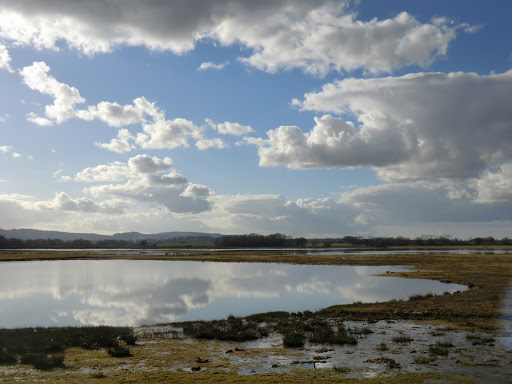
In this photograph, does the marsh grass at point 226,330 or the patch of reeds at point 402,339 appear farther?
the marsh grass at point 226,330

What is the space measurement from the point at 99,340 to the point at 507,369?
18.6 metres

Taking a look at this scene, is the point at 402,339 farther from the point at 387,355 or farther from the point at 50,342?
the point at 50,342

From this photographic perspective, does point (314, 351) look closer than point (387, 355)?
No

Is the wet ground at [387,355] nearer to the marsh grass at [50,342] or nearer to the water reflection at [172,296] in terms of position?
the marsh grass at [50,342]

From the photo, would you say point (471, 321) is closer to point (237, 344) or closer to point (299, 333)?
point (299, 333)

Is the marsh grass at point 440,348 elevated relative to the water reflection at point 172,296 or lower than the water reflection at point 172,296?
elevated

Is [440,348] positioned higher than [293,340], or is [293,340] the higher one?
[440,348]

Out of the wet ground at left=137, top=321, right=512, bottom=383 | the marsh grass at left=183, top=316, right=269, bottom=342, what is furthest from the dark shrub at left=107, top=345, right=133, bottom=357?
the marsh grass at left=183, top=316, right=269, bottom=342

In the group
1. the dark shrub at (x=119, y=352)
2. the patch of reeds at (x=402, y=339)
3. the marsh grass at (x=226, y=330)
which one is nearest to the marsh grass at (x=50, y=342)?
the dark shrub at (x=119, y=352)

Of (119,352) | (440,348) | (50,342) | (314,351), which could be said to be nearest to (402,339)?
(440,348)

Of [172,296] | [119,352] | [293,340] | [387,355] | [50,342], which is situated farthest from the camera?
[172,296]

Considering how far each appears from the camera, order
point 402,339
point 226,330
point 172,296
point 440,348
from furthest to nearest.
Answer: point 172,296 < point 226,330 < point 402,339 < point 440,348

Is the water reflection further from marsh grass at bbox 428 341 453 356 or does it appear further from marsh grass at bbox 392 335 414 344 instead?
marsh grass at bbox 428 341 453 356

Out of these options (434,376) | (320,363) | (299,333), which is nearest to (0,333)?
(299,333)
